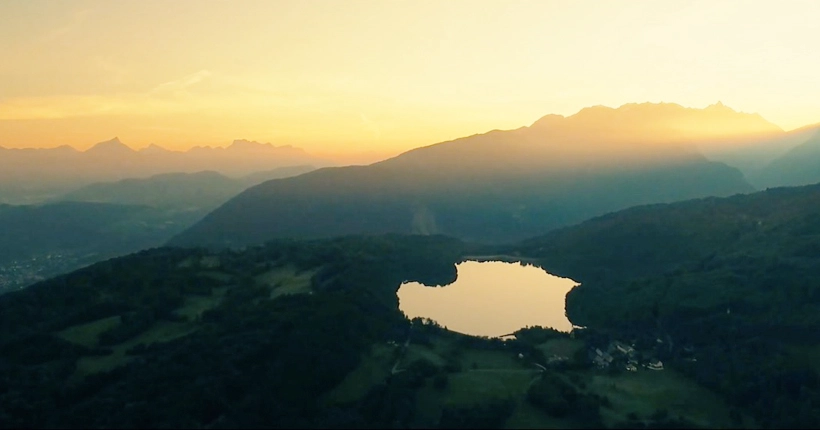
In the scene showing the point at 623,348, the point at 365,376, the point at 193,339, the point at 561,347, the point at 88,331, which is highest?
the point at 88,331

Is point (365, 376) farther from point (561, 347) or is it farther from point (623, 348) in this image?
point (623, 348)

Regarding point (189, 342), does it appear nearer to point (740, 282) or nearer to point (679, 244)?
point (740, 282)

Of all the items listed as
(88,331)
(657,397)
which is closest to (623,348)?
(657,397)

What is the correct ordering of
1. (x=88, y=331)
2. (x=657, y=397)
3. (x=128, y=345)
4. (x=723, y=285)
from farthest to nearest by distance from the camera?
(x=723, y=285)
(x=88, y=331)
(x=128, y=345)
(x=657, y=397)

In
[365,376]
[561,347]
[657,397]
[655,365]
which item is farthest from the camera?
[561,347]

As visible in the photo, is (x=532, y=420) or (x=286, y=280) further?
(x=286, y=280)

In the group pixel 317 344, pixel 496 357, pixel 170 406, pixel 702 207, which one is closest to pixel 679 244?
pixel 702 207

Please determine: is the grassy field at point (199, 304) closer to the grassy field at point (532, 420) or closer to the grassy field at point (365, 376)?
the grassy field at point (365, 376)

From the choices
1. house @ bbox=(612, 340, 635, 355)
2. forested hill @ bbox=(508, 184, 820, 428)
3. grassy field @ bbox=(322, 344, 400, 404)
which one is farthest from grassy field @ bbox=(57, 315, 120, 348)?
forested hill @ bbox=(508, 184, 820, 428)

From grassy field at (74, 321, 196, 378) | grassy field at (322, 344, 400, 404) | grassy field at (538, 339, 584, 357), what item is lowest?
grassy field at (538, 339, 584, 357)

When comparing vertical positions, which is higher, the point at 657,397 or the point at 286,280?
the point at 286,280

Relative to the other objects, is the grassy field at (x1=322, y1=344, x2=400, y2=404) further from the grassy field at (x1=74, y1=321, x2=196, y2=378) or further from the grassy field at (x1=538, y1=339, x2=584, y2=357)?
the grassy field at (x1=74, y1=321, x2=196, y2=378)
